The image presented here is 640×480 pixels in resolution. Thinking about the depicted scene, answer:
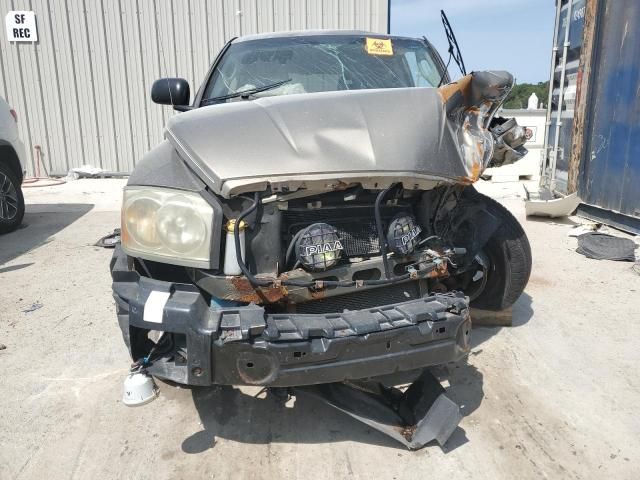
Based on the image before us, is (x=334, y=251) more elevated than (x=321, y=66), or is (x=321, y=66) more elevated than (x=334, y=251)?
(x=321, y=66)

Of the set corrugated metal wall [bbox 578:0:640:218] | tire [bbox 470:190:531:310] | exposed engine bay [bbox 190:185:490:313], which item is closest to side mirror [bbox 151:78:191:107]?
exposed engine bay [bbox 190:185:490:313]

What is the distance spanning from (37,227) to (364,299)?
567 cm

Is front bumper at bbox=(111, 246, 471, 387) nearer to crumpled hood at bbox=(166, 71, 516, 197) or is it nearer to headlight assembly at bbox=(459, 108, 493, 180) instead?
crumpled hood at bbox=(166, 71, 516, 197)

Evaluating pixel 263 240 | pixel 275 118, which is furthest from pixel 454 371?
pixel 275 118

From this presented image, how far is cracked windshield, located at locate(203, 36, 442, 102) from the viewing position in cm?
326

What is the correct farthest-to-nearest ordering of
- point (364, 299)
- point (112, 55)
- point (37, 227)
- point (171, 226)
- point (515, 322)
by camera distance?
point (112, 55)
point (37, 227)
point (515, 322)
point (364, 299)
point (171, 226)

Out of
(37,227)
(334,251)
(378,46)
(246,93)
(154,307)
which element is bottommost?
(37,227)

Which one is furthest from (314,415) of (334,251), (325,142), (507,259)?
(507,259)

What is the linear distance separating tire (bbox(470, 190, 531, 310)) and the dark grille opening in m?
0.94

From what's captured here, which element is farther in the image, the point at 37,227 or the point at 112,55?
the point at 112,55

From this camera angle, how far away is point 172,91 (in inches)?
133

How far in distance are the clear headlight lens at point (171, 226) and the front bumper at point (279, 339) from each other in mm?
116

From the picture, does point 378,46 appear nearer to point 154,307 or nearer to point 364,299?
point 364,299

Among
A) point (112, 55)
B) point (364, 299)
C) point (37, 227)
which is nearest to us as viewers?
point (364, 299)
